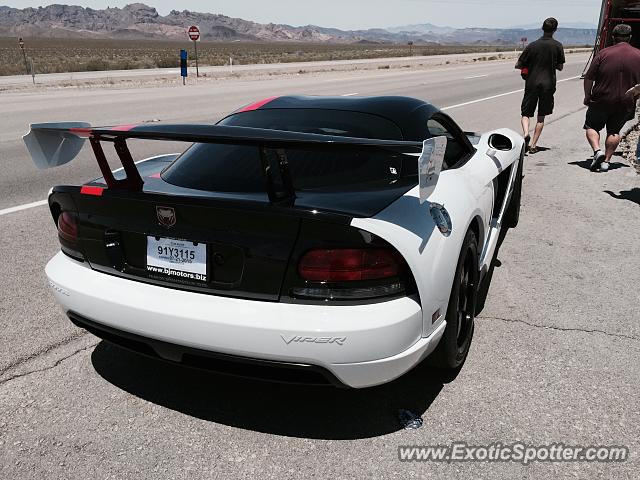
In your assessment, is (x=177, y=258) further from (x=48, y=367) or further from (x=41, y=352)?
(x=41, y=352)

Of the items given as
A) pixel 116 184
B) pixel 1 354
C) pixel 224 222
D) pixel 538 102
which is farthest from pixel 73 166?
pixel 538 102

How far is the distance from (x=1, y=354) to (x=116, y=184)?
133 cm

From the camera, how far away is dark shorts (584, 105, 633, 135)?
7.86 metres

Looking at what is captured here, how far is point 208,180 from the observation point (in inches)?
115

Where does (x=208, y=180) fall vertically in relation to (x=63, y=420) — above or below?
above

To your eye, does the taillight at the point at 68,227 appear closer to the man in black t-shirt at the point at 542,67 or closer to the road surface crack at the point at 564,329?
the road surface crack at the point at 564,329

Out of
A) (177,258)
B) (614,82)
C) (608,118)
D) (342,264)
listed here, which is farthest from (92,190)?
(608,118)

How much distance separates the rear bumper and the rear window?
588mm

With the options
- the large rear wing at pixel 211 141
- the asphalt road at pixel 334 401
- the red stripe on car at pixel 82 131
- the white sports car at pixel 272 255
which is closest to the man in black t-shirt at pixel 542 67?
the asphalt road at pixel 334 401

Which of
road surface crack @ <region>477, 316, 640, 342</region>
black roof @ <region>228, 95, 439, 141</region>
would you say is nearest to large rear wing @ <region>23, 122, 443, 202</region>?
black roof @ <region>228, 95, 439, 141</region>

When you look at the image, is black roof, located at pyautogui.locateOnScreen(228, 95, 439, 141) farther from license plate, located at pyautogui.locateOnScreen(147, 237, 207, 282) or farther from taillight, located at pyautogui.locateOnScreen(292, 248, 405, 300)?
license plate, located at pyautogui.locateOnScreen(147, 237, 207, 282)

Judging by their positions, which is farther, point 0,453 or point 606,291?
point 606,291

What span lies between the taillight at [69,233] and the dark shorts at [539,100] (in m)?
8.18

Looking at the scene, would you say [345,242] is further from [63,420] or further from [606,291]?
[606,291]
